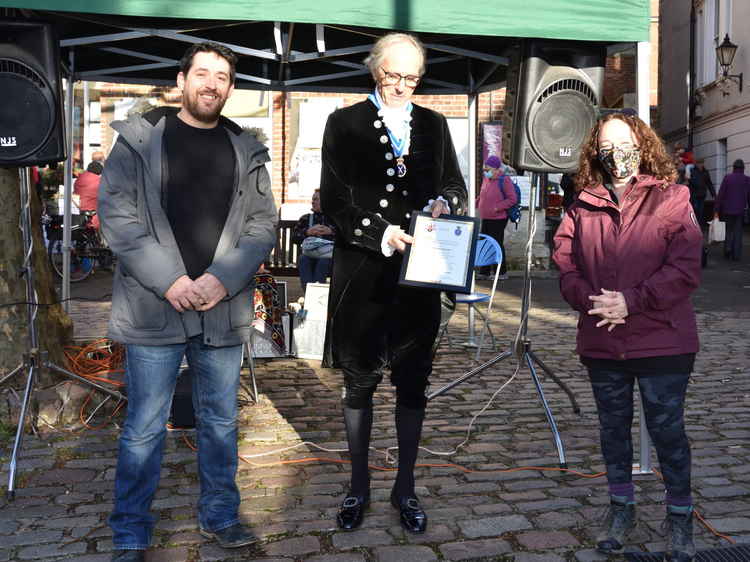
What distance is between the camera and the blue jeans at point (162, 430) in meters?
3.35

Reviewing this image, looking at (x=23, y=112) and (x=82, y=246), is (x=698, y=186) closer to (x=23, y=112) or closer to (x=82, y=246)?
(x=82, y=246)

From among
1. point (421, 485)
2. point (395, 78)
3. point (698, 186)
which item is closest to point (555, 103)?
point (395, 78)

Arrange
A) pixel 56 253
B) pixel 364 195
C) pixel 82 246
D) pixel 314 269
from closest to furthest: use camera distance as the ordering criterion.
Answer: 1. pixel 364 195
2. pixel 314 269
3. pixel 82 246
4. pixel 56 253

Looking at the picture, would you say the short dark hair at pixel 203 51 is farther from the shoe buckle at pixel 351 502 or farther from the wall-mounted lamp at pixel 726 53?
the wall-mounted lamp at pixel 726 53

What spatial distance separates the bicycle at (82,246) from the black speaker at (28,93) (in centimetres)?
990

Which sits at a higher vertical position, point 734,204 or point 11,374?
point 734,204

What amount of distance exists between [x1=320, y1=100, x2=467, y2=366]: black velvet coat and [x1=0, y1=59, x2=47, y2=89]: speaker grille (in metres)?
1.77

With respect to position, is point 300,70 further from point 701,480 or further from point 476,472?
point 701,480

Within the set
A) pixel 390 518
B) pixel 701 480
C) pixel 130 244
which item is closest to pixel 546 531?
pixel 390 518

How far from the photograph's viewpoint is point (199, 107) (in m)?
3.36

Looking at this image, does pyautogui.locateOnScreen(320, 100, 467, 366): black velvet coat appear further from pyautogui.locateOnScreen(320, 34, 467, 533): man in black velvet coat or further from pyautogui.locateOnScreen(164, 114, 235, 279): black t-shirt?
pyautogui.locateOnScreen(164, 114, 235, 279): black t-shirt

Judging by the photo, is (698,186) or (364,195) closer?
(364,195)

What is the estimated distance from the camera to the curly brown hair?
3525 mm

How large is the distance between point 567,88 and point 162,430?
316cm
